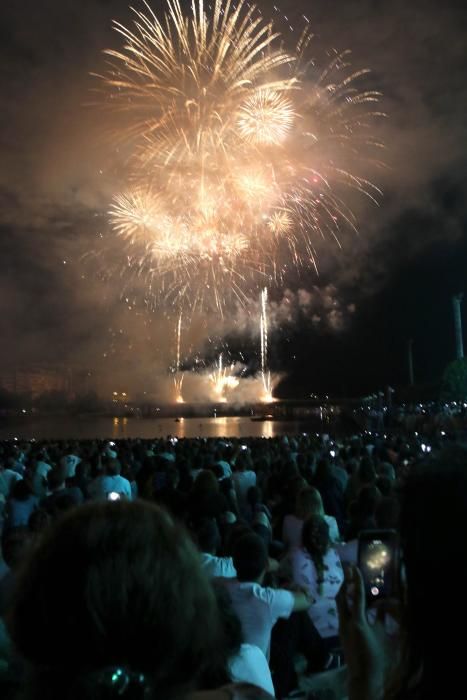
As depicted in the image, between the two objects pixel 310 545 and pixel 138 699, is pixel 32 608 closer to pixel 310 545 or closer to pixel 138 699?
pixel 138 699

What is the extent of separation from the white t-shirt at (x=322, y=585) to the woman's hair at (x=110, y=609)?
3090 millimetres

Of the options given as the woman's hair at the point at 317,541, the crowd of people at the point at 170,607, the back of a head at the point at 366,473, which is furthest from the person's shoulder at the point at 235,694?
the back of a head at the point at 366,473

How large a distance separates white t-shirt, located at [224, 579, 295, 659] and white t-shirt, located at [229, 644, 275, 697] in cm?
58

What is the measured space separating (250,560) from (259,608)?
25cm

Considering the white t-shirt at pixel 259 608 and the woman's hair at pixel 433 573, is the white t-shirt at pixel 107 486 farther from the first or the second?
the woman's hair at pixel 433 573

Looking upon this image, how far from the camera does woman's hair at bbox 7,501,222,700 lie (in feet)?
4.43

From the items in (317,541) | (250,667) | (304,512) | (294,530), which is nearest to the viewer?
(250,667)

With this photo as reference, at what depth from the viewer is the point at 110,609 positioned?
54.1 inches

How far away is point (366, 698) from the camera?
5.15ft

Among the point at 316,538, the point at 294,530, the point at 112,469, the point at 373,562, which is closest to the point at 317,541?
the point at 316,538

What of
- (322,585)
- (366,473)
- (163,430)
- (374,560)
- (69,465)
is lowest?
(322,585)

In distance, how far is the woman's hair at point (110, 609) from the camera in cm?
135

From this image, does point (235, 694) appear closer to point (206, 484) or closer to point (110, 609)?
point (110, 609)

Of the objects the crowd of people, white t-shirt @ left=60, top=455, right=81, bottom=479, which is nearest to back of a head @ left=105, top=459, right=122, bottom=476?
white t-shirt @ left=60, top=455, right=81, bottom=479
